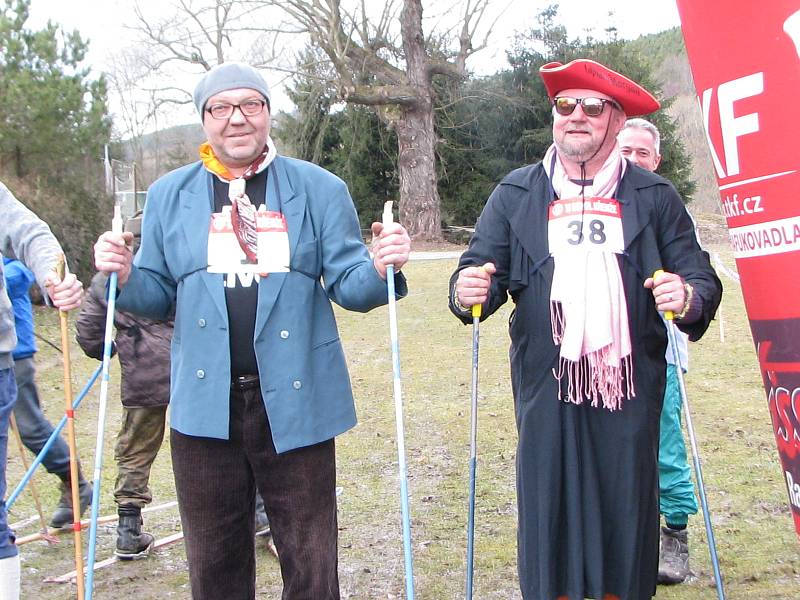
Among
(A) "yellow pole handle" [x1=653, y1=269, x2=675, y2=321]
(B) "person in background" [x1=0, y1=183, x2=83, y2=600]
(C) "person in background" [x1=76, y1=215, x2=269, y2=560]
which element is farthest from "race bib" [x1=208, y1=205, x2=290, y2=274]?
(C) "person in background" [x1=76, y1=215, x2=269, y2=560]

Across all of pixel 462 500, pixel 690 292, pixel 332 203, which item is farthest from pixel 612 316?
pixel 462 500

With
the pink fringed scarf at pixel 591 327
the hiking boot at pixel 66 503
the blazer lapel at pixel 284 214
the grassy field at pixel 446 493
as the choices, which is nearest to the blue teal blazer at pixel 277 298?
the blazer lapel at pixel 284 214

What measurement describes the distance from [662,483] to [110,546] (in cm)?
283

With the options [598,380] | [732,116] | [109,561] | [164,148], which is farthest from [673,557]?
[164,148]

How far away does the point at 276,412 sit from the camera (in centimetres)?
277

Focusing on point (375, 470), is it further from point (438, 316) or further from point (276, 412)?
point (438, 316)

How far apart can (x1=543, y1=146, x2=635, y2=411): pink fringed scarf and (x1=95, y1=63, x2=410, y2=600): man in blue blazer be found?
56cm

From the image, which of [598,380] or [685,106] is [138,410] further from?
[685,106]

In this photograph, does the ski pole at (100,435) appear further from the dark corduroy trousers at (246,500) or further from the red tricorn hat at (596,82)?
the red tricorn hat at (596,82)

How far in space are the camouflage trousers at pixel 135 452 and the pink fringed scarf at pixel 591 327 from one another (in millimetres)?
2264

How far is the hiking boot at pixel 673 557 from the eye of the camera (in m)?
3.88

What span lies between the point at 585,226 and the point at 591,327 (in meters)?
0.34

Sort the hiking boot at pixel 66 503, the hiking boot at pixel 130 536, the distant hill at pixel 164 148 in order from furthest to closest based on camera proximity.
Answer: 1. the distant hill at pixel 164 148
2. the hiking boot at pixel 66 503
3. the hiking boot at pixel 130 536

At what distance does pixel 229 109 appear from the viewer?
280 cm
